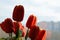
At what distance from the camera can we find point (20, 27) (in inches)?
23.7

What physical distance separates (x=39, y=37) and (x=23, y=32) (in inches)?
2.2

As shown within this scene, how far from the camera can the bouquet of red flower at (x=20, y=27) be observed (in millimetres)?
580

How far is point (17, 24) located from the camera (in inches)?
23.6

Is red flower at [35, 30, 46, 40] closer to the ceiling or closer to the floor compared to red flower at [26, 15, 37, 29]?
closer to the floor

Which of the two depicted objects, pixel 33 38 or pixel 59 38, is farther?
pixel 59 38

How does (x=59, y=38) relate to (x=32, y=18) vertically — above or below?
below

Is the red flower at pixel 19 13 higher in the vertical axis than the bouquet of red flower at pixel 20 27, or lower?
higher

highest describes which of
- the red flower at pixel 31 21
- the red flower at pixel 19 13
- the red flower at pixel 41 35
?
the red flower at pixel 19 13

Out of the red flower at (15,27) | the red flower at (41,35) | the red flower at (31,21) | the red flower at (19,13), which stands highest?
the red flower at (19,13)

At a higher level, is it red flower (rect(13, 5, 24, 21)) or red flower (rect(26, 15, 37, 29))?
red flower (rect(13, 5, 24, 21))

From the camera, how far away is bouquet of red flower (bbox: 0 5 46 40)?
1.90ft

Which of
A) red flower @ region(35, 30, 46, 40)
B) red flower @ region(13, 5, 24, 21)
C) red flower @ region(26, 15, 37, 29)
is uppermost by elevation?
red flower @ region(13, 5, 24, 21)

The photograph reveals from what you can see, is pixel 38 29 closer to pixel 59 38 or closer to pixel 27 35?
pixel 27 35

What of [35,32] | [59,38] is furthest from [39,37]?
[59,38]
